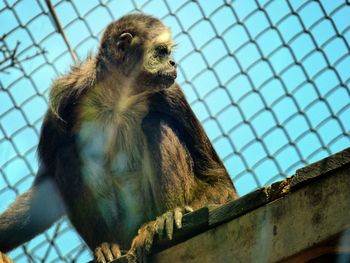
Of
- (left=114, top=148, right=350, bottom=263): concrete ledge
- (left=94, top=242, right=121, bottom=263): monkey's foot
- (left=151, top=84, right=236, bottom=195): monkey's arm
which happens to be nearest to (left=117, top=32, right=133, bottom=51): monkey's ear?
(left=151, top=84, right=236, bottom=195): monkey's arm

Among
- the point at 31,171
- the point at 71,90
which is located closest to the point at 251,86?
the point at 71,90

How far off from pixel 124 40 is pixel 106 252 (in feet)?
5.56

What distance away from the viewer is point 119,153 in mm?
5109

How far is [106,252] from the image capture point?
14.6 ft

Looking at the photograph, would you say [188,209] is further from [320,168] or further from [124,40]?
[124,40]

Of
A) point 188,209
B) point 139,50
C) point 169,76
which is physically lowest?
point 188,209

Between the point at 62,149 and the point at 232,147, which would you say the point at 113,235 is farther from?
the point at 232,147

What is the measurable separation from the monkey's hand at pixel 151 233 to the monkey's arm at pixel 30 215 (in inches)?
40.8

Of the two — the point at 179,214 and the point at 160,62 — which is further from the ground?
the point at 160,62

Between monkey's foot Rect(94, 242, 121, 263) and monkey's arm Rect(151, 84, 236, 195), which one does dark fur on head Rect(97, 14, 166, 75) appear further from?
monkey's foot Rect(94, 242, 121, 263)

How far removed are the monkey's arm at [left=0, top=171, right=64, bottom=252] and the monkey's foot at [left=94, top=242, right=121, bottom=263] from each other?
2.11 feet

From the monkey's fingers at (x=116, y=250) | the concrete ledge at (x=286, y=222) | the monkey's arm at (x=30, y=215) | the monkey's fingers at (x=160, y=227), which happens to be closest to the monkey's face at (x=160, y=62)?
the monkey's arm at (x=30, y=215)

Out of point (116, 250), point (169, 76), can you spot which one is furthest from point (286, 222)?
point (169, 76)

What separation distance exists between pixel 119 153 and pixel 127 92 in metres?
0.53
